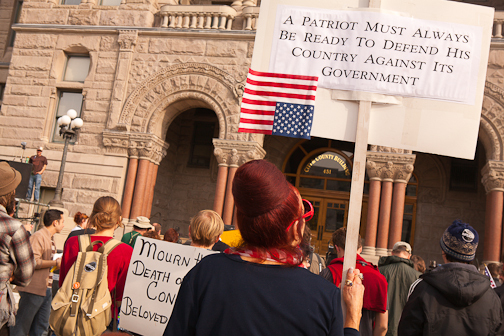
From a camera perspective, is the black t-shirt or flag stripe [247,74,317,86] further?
flag stripe [247,74,317,86]

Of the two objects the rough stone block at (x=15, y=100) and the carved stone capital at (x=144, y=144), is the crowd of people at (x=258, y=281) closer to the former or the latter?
the carved stone capital at (x=144, y=144)

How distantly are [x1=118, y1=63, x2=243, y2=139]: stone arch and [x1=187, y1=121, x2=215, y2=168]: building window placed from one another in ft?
10.3

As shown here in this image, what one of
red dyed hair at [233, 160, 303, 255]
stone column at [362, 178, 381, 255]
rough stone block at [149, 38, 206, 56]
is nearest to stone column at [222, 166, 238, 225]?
rough stone block at [149, 38, 206, 56]

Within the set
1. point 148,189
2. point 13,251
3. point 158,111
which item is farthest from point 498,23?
point 13,251

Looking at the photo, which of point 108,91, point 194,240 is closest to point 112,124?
point 108,91

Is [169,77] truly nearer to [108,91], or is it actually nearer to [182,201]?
[108,91]

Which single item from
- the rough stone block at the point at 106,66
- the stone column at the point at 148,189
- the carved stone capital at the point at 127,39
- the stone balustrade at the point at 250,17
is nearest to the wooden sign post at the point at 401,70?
the stone balustrade at the point at 250,17

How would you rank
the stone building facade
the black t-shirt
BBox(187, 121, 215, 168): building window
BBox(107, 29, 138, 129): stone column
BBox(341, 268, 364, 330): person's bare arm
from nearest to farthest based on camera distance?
the black t-shirt < BBox(341, 268, 364, 330): person's bare arm < the stone building facade < BBox(107, 29, 138, 129): stone column < BBox(187, 121, 215, 168): building window

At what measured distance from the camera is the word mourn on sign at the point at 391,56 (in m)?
3.26

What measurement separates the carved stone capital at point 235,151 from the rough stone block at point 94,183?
3.43 meters

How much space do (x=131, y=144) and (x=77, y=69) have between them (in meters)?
3.51

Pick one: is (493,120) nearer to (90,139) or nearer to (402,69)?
(402,69)

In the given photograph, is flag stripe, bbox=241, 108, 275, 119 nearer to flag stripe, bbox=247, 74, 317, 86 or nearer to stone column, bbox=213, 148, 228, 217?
flag stripe, bbox=247, 74, 317, 86

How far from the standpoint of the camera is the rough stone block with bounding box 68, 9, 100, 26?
14.7 metres
